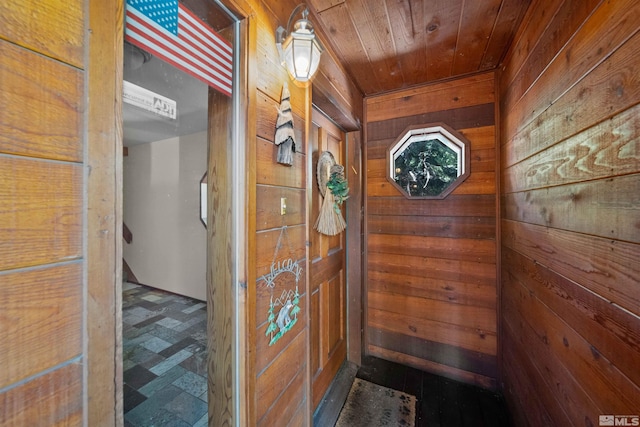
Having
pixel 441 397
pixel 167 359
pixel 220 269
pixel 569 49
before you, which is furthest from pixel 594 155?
pixel 167 359

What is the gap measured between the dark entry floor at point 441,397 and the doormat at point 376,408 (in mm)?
53

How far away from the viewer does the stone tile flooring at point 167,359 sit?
0.96 meters

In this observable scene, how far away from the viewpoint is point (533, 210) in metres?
1.20

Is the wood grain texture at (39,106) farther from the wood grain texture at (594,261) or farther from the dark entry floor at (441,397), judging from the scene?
the dark entry floor at (441,397)

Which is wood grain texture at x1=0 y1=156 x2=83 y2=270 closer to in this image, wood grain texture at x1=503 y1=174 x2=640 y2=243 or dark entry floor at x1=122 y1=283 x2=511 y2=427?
dark entry floor at x1=122 y1=283 x2=511 y2=427

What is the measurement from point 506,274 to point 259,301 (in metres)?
1.67

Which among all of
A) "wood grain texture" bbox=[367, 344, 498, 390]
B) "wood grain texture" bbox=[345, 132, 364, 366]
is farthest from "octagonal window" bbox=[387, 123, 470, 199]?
"wood grain texture" bbox=[367, 344, 498, 390]

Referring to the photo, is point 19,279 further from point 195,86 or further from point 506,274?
point 506,274

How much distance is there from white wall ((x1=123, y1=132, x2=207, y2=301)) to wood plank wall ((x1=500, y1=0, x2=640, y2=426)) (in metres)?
1.37

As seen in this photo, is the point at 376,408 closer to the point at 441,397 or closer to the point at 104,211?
the point at 441,397

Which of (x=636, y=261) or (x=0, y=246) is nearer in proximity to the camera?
(x=0, y=246)

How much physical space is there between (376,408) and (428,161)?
1875 mm

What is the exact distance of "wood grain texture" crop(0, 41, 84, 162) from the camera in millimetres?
399

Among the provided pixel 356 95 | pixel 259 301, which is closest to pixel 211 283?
pixel 259 301
